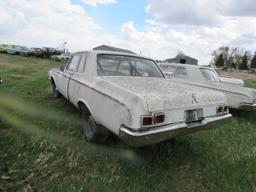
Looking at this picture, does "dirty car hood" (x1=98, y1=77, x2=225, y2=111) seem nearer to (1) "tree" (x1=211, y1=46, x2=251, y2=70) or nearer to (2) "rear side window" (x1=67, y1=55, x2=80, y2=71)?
(2) "rear side window" (x1=67, y1=55, x2=80, y2=71)

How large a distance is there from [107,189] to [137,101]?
110cm

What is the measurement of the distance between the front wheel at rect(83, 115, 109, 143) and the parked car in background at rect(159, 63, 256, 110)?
380 cm

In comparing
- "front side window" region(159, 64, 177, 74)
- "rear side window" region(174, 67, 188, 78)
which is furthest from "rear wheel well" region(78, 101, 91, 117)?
"front side window" region(159, 64, 177, 74)

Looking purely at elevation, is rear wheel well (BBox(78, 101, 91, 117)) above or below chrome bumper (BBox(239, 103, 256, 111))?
above

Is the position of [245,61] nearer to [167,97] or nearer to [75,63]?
[75,63]

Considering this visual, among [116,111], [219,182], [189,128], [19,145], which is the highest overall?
[116,111]

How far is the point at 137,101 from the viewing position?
8.84 ft

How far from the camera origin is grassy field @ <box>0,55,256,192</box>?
9.46 feet

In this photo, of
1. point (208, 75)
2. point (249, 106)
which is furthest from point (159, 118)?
point (208, 75)

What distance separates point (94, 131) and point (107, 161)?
0.58 meters

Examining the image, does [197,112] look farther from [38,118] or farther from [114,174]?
[38,118]

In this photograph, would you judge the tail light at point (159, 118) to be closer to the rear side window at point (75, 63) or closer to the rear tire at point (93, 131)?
the rear tire at point (93, 131)

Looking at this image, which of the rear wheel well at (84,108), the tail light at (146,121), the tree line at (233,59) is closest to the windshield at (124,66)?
the rear wheel well at (84,108)

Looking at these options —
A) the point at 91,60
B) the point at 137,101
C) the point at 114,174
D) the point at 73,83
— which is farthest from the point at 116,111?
the point at 73,83
